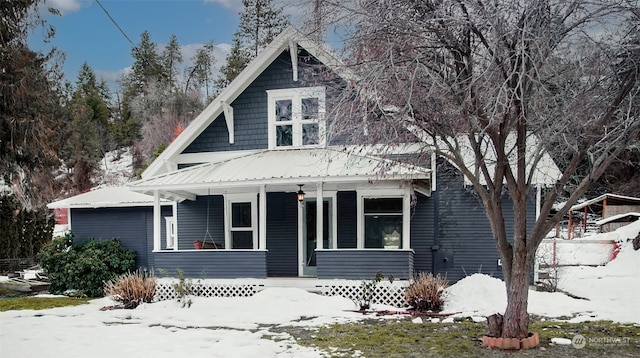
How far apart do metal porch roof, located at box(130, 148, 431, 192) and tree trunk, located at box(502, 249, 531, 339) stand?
13.0 feet

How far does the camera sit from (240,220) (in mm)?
14453

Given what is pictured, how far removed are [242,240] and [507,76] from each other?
9390 millimetres

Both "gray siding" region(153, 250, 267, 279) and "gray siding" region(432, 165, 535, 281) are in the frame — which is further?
"gray siding" region(432, 165, 535, 281)

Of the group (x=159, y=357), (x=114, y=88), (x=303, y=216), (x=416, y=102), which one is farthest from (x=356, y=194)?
(x=114, y=88)

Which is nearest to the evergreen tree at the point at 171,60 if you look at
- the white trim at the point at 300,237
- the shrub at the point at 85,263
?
the shrub at the point at 85,263

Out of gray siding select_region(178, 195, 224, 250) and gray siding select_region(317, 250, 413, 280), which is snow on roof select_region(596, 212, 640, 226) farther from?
gray siding select_region(178, 195, 224, 250)

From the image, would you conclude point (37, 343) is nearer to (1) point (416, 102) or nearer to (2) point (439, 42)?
(1) point (416, 102)

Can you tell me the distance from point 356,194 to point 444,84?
711 cm

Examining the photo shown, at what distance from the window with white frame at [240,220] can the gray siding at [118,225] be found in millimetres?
2657

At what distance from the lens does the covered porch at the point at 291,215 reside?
12.0m

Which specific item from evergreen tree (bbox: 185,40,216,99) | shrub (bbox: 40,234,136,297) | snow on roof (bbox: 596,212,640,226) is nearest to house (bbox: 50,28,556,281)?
shrub (bbox: 40,234,136,297)

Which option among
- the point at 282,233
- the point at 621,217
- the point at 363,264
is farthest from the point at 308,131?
the point at 621,217

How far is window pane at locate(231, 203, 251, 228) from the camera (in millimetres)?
14422

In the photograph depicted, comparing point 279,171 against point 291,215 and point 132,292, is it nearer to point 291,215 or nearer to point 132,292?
point 291,215
